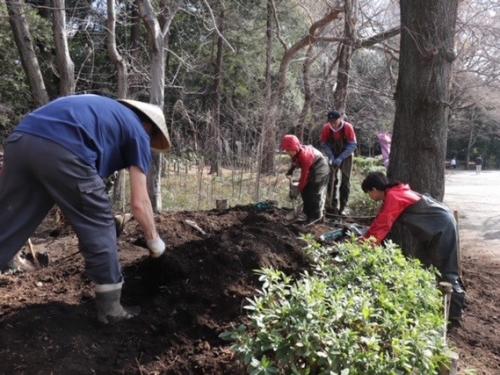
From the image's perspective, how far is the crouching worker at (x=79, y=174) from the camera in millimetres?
2574

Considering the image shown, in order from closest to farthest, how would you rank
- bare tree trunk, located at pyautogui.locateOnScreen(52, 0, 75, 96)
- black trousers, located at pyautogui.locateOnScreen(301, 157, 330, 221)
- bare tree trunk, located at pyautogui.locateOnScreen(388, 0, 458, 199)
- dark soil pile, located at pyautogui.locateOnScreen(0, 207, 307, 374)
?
dark soil pile, located at pyautogui.locateOnScreen(0, 207, 307, 374)
bare tree trunk, located at pyautogui.locateOnScreen(388, 0, 458, 199)
black trousers, located at pyautogui.locateOnScreen(301, 157, 330, 221)
bare tree trunk, located at pyautogui.locateOnScreen(52, 0, 75, 96)

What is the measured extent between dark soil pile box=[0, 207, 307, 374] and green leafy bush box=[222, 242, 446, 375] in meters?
0.47

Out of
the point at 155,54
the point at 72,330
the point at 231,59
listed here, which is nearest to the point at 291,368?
the point at 72,330

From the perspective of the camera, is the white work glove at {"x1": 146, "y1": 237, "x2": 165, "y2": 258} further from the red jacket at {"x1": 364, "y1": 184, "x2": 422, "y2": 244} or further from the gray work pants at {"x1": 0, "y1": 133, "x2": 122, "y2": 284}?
the red jacket at {"x1": 364, "y1": 184, "x2": 422, "y2": 244}

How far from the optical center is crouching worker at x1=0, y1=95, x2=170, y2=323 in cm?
257

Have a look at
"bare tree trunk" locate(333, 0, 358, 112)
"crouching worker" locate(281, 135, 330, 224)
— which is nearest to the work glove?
"crouching worker" locate(281, 135, 330, 224)

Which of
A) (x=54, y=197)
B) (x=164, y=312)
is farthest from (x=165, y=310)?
(x=54, y=197)

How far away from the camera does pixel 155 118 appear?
3.06 m

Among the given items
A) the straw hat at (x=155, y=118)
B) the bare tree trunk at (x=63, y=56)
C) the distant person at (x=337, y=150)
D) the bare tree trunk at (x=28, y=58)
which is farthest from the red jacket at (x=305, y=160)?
the bare tree trunk at (x=28, y=58)

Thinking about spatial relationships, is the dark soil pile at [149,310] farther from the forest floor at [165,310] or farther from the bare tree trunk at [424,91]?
the bare tree trunk at [424,91]

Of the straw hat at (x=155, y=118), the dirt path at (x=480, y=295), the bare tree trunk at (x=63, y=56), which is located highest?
the bare tree trunk at (x=63, y=56)

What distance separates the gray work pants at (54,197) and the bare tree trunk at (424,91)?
138 inches

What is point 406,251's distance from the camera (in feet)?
16.9

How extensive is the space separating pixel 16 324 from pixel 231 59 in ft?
60.8
